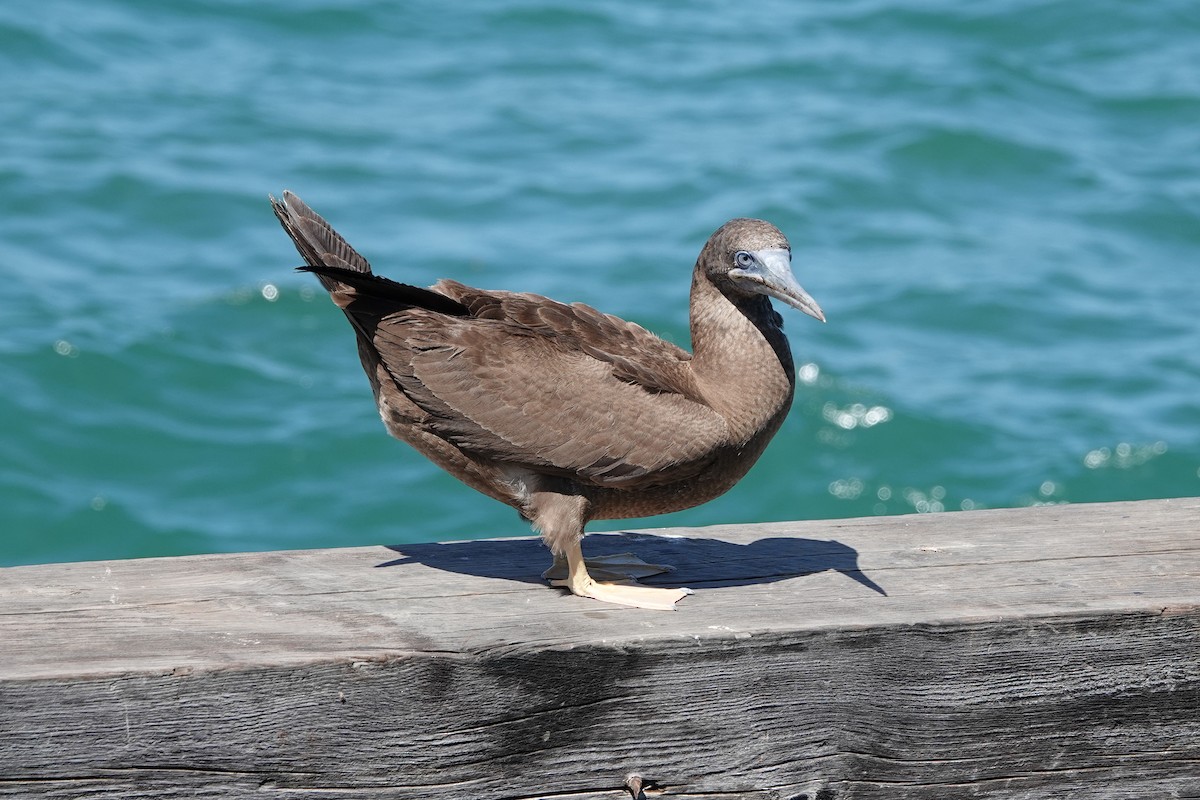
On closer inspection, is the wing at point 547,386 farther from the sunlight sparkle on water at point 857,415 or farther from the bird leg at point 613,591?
the sunlight sparkle on water at point 857,415

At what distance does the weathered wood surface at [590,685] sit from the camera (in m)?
2.38

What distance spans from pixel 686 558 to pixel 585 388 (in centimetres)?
45

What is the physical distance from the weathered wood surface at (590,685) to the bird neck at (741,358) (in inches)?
17.6

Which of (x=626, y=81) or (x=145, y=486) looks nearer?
(x=145, y=486)

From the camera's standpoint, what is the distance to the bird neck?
132 inches

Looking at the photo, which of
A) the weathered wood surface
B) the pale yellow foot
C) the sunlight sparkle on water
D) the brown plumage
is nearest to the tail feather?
the brown plumage

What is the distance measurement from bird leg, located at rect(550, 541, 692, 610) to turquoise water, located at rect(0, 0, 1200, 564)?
4.67 metres

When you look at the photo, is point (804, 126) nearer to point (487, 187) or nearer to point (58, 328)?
point (487, 187)

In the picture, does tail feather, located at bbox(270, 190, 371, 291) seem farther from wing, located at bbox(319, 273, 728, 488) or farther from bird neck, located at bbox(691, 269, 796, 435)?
bird neck, located at bbox(691, 269, 796, 435)

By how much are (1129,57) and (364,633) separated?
40.5 feet

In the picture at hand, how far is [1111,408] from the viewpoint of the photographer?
8680 mm

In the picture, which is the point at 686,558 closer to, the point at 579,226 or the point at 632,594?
the point at 632,594

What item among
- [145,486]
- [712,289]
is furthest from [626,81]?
[712,289]

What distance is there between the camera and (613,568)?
3262 mm
